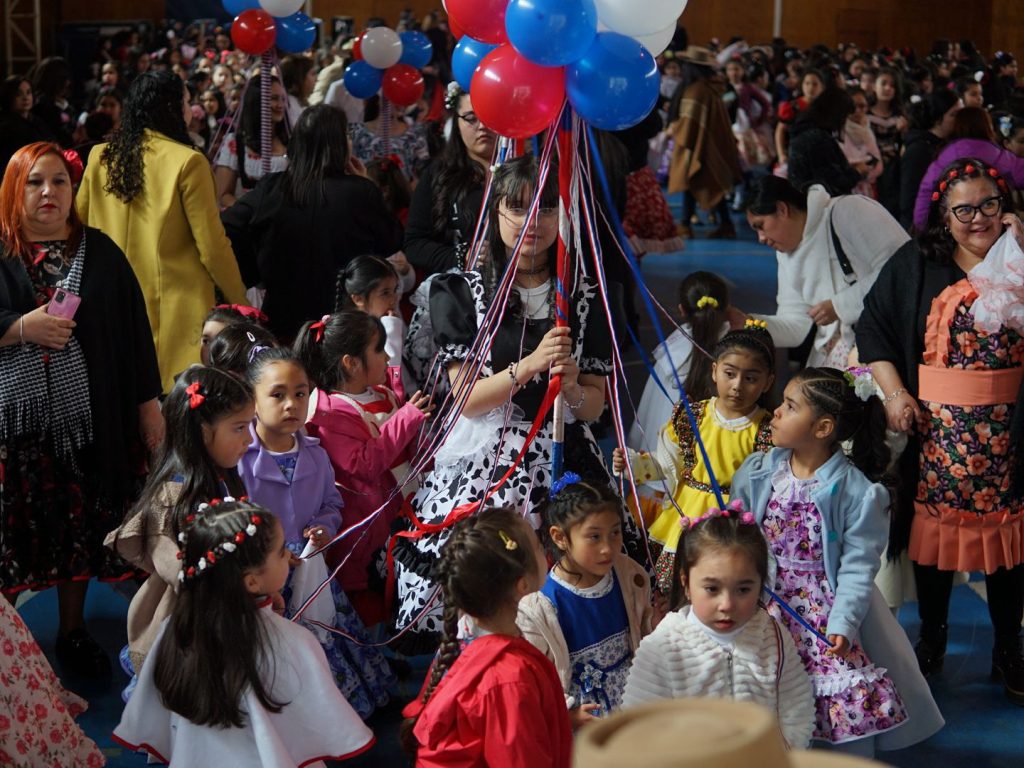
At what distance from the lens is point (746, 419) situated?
3557 mm

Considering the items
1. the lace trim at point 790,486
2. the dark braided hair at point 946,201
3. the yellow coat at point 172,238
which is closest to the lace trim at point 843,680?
the lace trim at point 790,486

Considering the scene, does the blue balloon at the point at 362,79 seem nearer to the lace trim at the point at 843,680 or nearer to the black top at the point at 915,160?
the black top at the point at 915,160

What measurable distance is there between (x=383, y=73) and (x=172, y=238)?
2.63m

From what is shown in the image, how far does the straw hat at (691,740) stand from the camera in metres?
1.01

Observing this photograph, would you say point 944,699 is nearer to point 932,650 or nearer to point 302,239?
point 932,650

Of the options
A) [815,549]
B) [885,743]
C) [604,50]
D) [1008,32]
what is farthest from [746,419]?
[1008,32]

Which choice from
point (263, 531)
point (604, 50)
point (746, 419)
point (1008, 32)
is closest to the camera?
point (263, 531)

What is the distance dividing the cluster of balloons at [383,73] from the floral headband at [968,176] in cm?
377

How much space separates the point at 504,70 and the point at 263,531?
1.12 meters

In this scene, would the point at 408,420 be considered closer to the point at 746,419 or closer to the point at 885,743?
the point at 746,419

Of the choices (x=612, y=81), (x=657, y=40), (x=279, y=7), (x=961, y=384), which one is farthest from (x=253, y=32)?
(x=961, y=384)

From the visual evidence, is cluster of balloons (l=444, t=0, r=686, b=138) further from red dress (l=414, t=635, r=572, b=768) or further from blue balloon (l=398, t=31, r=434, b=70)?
blue balloon (l=398, t=31, r=434, b=70)

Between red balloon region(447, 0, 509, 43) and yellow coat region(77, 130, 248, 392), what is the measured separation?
5.01 ft

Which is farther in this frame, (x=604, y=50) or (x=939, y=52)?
(x=939, y=52)
